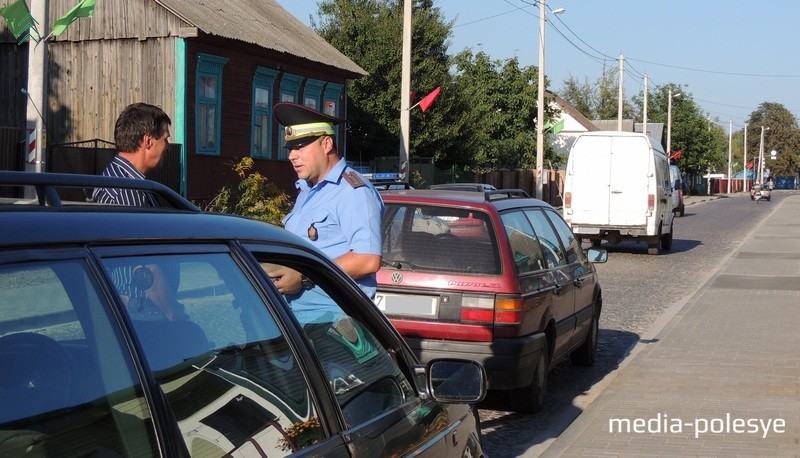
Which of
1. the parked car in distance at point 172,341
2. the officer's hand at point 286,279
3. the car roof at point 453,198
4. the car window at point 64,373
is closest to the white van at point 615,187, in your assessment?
the car roof at point 453,198

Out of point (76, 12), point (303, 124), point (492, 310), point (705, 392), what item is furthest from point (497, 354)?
point (76, 12)

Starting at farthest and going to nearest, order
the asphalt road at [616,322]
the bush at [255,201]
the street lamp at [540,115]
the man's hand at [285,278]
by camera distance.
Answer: the street lamp at [540,115] → the bush at [255,201] → the asphalt road at [616,322] → the man's hand at [285,278]

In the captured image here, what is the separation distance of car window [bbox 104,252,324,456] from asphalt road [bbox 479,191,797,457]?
437 cm

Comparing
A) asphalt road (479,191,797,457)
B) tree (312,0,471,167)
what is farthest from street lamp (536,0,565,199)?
asphalt road (479,191,797,457)

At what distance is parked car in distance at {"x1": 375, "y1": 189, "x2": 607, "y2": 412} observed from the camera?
732 centimetres

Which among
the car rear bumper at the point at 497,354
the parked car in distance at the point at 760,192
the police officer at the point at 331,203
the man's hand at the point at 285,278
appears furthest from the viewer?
the parked car in distance at the point at 760,192

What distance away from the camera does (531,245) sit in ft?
26.6

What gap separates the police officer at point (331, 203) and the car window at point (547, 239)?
3.50 meters

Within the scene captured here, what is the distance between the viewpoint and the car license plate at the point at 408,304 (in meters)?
7.46

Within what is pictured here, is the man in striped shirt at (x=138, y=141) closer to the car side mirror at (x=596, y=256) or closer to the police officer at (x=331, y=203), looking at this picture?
the police officer at (x=331, y=203)

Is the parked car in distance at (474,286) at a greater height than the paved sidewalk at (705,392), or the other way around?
the parked car in distance at (474,286)

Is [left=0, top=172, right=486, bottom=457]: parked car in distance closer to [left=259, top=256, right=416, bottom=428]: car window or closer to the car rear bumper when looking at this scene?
[left=259, top=256, right=416, bottom=428]: car window

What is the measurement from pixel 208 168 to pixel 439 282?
16.7m

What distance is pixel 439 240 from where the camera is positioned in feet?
25.1
